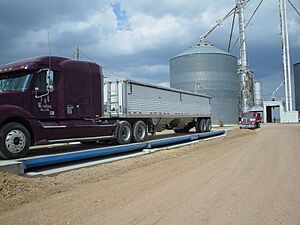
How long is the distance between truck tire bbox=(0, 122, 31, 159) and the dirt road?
163 centimetres

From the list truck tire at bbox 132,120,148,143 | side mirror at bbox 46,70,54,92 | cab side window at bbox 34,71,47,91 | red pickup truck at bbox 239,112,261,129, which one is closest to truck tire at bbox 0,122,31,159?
cab side window at bbox 34,71,47,91

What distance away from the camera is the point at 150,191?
8016 millimetres

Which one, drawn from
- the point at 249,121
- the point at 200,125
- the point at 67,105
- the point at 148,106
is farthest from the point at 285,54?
the point at 67,105

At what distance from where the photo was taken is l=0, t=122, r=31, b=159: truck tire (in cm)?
1032

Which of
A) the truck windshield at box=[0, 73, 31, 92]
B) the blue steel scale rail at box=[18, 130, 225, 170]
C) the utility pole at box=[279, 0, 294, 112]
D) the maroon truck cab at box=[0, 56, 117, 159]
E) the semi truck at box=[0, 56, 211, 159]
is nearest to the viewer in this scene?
the blue steel scale rail at box=[18, 130, 225, 170]

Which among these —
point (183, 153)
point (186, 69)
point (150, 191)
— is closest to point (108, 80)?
point (183, 153)

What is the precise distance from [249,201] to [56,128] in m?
7.49

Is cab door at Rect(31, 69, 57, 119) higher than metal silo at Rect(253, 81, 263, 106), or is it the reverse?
metal silo at Rect(253, 81, 263, 106)

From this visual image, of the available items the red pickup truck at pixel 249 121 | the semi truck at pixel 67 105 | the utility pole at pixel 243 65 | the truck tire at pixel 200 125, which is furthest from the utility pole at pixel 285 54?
the semi truck at pixel 67 105

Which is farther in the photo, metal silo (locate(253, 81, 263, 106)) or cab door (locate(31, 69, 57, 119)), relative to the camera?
metal silo (locate(253, 81, 263, 106))

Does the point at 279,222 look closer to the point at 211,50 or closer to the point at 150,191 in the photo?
the point at 150,191

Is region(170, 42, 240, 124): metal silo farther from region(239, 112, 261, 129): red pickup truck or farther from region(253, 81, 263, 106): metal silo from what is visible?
region(239, 112, 261, 129): red pickup truck

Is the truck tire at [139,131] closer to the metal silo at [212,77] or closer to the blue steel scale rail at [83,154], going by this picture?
the blue steel scale rail at [83,154]

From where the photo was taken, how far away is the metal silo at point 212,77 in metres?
73.2
